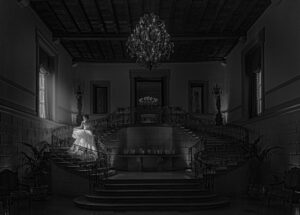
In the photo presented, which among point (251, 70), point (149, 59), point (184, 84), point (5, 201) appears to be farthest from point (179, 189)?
point (184, 84)

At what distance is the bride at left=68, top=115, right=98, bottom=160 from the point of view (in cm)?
1519

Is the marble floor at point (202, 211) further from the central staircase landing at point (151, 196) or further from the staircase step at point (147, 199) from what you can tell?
the staircase step at point (147, 199)

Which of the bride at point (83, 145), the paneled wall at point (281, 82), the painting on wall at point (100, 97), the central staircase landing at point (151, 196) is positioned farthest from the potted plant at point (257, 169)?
the painting on wall at point (100, 97)

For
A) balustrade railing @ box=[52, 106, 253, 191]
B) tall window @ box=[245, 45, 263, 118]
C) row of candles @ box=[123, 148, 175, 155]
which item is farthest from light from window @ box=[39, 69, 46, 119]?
tall window @ box=[245, 45, 263, 118]

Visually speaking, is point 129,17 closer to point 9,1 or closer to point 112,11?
point 112,11

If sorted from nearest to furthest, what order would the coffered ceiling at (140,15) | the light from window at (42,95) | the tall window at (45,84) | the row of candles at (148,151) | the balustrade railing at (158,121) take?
the coffered ceiling at (140,15), the tall window at (45,84), the light from window at (42,95), the row of candles at (148,151), the balustrade railing at (158,121)

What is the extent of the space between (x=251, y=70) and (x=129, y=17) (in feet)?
18.2

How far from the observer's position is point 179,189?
12.3 m

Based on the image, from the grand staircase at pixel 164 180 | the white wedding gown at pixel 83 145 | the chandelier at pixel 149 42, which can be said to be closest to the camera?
the chandelier at pixel 149 42

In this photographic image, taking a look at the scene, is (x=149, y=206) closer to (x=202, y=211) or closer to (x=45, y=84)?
(x=202, y=211)

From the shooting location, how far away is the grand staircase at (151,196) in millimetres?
11242

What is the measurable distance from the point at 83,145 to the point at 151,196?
15.6 feet

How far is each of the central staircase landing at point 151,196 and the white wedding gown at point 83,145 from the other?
282 cm

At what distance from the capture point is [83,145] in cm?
1582
